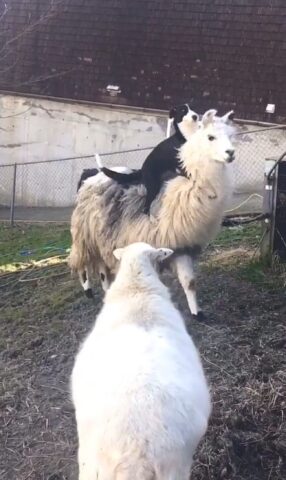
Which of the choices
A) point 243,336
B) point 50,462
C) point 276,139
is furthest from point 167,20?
point 50,462

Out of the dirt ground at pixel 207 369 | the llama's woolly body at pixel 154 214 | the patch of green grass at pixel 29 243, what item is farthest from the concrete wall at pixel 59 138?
the llama's woolly body at pixel 154 214

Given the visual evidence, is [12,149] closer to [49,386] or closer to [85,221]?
[85,221]

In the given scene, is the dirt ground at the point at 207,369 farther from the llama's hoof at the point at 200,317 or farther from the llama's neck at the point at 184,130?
the llama's neck at the point at 184,130

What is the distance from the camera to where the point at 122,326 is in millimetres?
4012

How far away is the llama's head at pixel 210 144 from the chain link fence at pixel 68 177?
7.12 meters

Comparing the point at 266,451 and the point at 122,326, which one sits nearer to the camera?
the point at 122,326

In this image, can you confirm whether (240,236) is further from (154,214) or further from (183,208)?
(183,208)

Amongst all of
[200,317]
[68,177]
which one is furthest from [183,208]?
[68,177]

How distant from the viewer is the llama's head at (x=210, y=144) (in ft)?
21.4

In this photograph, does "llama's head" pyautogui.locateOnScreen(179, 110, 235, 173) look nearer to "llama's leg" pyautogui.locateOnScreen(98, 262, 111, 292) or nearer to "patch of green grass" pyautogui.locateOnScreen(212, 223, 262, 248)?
"llama's leg" pyautogui.locateOnScreen(98, 262, 111, 292)

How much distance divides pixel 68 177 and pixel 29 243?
463 centimetres

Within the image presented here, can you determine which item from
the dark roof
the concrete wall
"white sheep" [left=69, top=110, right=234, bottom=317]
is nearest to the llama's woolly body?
"white sheep" [left=69, top=110, right=234, bottom=317]

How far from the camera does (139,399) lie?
3242 millimetres

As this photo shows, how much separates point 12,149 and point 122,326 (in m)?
15.5
